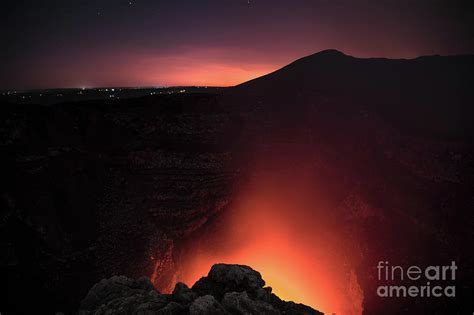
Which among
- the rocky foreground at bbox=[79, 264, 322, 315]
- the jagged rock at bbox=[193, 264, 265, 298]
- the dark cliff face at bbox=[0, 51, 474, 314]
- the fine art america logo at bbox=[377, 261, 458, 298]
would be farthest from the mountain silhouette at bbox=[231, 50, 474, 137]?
the rocky foreground at bbox=[79, 264, 322, 315]

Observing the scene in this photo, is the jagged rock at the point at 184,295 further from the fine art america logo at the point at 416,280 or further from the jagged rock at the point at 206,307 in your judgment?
the fine art america logo at the point at 416,280

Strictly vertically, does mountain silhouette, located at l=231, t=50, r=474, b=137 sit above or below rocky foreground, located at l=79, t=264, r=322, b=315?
above

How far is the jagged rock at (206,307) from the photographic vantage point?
815 centimetres

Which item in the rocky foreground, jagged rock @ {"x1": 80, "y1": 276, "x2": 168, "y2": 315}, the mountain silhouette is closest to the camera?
the rocky foreground

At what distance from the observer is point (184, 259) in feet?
71.7

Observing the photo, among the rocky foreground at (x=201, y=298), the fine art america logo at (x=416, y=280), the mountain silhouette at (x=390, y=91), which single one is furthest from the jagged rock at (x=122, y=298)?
the mountain silhouette at (x=390, y=91)

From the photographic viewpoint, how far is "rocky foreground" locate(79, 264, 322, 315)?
28.1 feet

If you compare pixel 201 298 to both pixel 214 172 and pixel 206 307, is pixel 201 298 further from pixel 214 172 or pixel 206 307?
pixel 214 172

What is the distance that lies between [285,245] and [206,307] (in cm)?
1761

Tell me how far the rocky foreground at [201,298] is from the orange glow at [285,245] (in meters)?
11.9

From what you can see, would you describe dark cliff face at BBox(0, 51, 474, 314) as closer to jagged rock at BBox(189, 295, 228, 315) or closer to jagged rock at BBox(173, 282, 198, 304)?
jagged rock at BBox(173, 282, 198, 304)

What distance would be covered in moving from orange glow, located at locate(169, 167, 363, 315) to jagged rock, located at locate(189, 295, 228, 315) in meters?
14.2

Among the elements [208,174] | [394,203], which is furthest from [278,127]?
[394,203]

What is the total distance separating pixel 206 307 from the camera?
827cm
